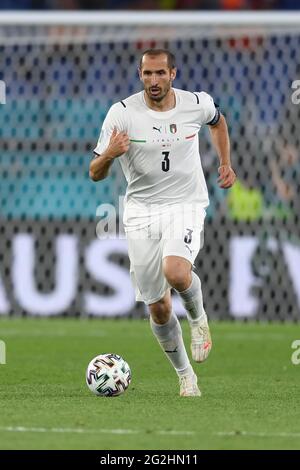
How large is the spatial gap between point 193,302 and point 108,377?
0.69 meters

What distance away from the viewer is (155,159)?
328 inches

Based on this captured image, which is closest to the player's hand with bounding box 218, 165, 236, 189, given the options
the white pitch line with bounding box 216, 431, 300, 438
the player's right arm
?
the player's right arm

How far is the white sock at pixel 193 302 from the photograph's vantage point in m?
8.02

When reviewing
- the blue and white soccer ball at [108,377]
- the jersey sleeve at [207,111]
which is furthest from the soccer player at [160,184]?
the blue and white soccer ball at [108,377]

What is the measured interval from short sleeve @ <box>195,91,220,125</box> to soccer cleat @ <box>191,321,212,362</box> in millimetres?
1400

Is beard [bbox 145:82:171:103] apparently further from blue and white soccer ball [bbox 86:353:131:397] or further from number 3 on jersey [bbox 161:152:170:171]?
blue and white soccer ball [bbox 86:353:131:397]

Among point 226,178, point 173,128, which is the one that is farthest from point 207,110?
point 226,178

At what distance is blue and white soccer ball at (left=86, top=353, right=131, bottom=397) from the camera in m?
8.05

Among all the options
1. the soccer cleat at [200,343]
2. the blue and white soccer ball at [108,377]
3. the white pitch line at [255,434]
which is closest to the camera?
the white pitch line at [255,434]

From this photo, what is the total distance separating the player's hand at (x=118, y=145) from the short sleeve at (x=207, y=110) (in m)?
0.87

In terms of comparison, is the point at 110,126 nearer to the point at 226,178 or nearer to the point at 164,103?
the point at 164,103

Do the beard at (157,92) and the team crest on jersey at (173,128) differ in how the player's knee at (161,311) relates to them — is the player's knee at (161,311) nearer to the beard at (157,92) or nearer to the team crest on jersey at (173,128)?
the team crest on jersey at (173,128)

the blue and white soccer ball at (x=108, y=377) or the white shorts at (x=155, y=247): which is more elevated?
the white shorts at (x=155, y=247)
